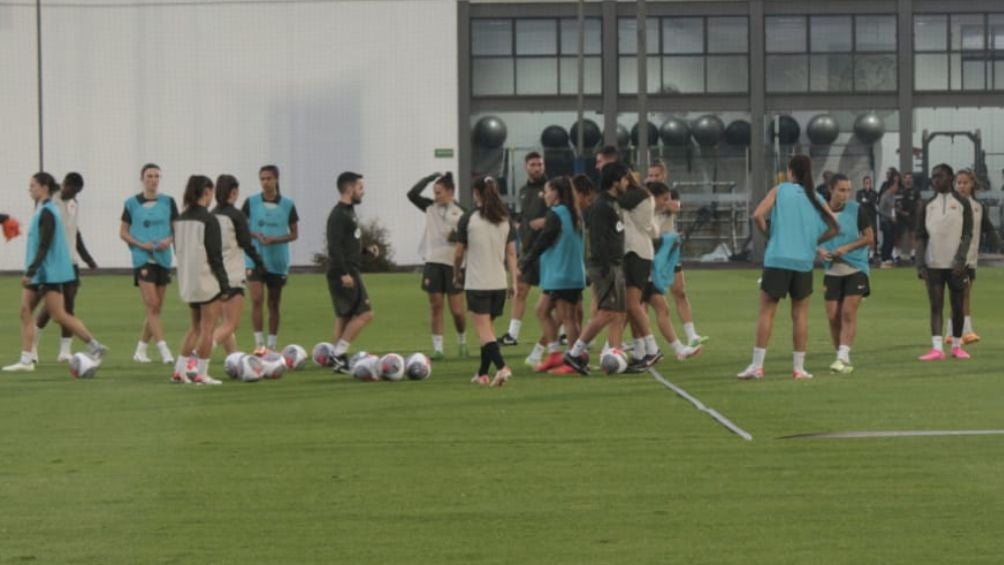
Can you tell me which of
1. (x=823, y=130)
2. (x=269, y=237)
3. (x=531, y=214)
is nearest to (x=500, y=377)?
→ (x=531, y=214)

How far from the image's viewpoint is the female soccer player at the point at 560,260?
1994 centimetres

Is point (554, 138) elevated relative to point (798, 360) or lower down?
elevated

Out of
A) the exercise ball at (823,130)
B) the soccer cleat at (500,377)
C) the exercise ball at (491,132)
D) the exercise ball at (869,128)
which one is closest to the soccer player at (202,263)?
the soccer cleat at (500,377)

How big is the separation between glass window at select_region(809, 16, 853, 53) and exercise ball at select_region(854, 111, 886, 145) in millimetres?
2078

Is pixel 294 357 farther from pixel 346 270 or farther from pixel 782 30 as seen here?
pixel 782 30

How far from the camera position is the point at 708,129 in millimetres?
60688

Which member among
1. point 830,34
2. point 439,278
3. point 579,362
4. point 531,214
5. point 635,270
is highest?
point 830,34

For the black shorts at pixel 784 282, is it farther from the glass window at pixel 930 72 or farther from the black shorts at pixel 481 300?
the glass window at pixel 930 72

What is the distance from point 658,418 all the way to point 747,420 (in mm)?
652

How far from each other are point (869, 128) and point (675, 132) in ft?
17.3

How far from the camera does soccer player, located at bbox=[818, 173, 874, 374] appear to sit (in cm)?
2034

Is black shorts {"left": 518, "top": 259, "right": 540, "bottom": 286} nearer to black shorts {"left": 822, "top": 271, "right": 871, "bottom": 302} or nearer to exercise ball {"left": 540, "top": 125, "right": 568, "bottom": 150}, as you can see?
black shorts {"left": 822, "top": 271, "right": 871, "bottom": 302}

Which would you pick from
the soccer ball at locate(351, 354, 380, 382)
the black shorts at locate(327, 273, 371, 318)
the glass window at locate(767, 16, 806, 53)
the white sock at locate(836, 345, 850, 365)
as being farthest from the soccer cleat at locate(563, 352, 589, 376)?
the glass window at locate(767, 16, 806, 53)

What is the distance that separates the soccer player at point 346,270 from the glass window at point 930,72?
4263cm
